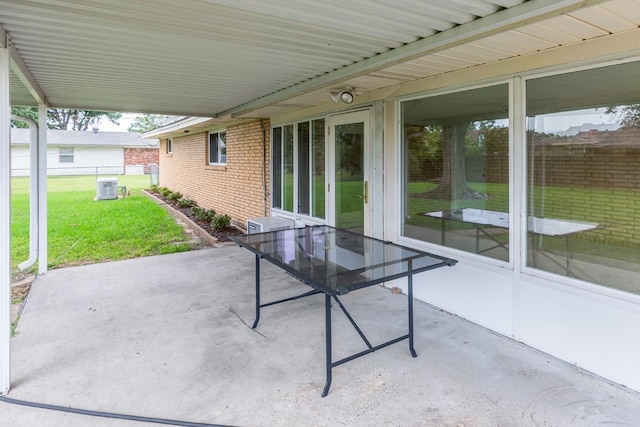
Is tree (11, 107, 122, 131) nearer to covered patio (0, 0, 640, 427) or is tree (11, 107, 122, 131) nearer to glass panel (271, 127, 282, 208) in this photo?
glass panel (271, 127, 282, 208)

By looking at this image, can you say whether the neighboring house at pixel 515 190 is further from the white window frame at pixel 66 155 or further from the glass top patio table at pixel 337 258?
the white window frame at pixel 66 155

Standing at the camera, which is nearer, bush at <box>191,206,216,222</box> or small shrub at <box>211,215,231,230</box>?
small shrub at <box>211,215,231,230</box>

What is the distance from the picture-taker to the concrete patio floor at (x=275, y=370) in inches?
92.5

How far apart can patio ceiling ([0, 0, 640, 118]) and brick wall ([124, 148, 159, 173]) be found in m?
27.5

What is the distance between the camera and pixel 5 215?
102 inches

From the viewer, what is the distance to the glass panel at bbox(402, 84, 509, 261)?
352 cm

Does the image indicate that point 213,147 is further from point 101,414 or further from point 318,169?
point 101,414

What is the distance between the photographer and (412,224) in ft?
14.6

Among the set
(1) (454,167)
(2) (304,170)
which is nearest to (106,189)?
(2) (304,170)

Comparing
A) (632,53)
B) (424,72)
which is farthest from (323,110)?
(632,53)

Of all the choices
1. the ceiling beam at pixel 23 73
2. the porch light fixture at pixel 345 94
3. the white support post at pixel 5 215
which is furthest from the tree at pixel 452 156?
the ceiling beam at pixel 23 73

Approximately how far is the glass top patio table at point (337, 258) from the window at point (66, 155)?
29711mm

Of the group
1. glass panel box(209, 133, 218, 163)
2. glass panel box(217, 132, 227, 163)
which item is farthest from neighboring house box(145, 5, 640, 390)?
glass panel box(209, 133, 218, 163)

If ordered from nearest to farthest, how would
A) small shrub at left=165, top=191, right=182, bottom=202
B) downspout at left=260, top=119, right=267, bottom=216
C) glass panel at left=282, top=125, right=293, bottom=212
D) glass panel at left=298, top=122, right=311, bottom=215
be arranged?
1. glass panel at left=298, top=122, right=311, bottom=215
2. glass panel at left=282, top=125, right=293, bottom=212
3. downspout at left=260, top=119, right=267, bottom=216
4. small shrub at left=165, top=191, right=182, bottom=202
